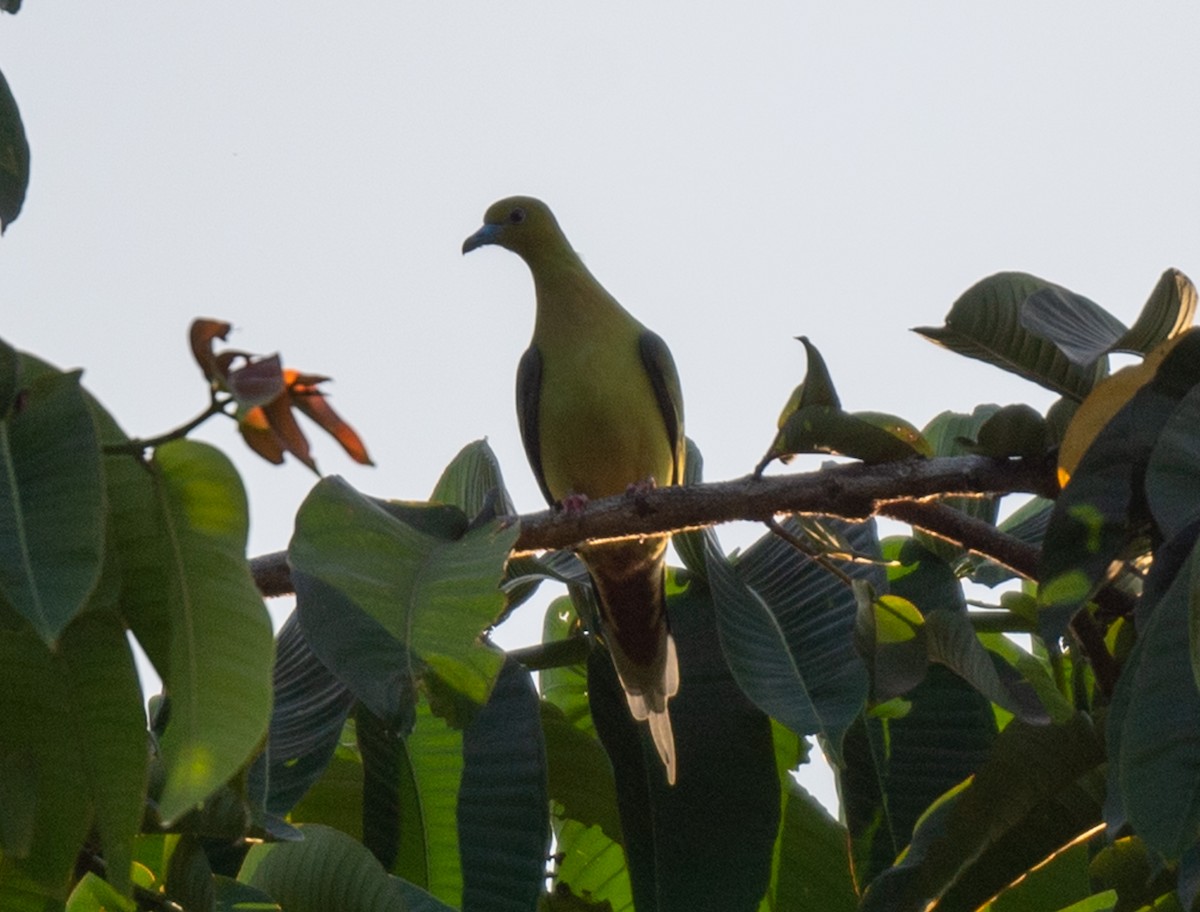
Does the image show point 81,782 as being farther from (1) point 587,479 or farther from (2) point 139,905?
(1) point 587,479

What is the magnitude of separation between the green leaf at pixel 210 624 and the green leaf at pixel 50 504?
0.25 feet

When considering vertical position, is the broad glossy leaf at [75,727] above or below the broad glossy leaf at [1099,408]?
below

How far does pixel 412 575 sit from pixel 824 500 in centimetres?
75

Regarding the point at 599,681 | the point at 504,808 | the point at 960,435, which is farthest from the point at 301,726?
the point at 960,435

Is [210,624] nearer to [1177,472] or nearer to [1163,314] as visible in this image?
[1177,472]

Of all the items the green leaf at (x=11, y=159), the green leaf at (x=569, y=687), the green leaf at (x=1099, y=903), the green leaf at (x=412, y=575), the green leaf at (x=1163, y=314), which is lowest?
the green leaf at (x=1099, y=903)

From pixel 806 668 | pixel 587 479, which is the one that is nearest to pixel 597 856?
pixel 806 668

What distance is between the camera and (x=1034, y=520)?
2.68 m

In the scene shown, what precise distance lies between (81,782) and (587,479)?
353 cm

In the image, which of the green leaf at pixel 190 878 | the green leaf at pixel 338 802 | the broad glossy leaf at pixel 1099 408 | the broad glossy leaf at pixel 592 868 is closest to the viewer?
the green leaf at pixel 190 878

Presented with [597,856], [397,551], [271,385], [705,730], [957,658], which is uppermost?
[271,385]

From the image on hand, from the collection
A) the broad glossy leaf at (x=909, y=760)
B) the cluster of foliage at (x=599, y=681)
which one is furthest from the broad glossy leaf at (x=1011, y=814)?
the broad glossy leaf at (x=909, y=760)

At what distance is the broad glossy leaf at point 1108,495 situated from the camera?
68.5 inches

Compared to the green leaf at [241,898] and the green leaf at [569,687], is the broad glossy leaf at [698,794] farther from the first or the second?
the green leaf at [241,898]
